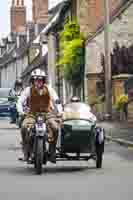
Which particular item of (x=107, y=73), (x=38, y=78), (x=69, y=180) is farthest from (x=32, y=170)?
(x=107, y=73)

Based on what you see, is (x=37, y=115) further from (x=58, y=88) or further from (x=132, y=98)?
(x=58, y=88)

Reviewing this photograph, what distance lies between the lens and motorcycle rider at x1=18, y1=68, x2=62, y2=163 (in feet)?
46.3

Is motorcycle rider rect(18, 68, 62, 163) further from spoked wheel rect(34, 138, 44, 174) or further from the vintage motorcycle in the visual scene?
spoked wheel rect(34, 138, 44, 174)

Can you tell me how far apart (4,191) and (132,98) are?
75.0 feet

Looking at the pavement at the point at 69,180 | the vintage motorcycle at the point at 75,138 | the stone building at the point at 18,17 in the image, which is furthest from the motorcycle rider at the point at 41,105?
the stone building at the point at 18,17

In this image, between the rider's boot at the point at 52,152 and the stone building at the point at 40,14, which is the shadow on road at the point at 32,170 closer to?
the rider's boot at the point at 52,152

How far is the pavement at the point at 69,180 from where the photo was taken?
36.0ft

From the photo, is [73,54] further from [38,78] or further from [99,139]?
[38,78]

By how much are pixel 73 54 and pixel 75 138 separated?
34.4 m

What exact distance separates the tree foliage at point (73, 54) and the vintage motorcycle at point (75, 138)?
33.7m

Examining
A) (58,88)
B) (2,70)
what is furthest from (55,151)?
(2,70)

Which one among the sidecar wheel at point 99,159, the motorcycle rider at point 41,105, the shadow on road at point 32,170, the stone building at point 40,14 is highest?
the stone building at point 40,14

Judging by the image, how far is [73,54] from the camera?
4866 cm

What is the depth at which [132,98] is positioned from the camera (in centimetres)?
3406
